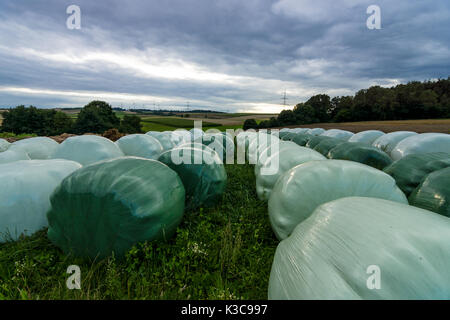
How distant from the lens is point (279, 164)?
4.40 meters

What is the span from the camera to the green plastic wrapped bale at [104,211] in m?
2.37

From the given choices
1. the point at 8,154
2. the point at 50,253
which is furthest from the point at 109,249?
the point at 8,154

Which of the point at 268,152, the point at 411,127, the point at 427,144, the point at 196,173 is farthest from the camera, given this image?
the point at 411,127

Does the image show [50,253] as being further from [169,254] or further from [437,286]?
[437,286]

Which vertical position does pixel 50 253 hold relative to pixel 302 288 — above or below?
below

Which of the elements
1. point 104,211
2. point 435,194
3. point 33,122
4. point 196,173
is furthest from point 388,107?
point 33,122

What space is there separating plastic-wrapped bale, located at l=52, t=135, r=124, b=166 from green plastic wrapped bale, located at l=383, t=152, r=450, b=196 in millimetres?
5671

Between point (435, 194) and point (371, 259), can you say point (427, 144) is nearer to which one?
point (435, 194)

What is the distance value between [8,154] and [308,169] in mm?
6649

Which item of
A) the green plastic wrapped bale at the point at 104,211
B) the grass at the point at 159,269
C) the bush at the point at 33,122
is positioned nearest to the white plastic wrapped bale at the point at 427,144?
the grass at the point at 159,269

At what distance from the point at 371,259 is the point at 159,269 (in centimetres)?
202
